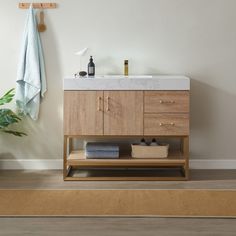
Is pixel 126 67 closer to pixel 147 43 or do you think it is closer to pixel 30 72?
pixel 147 43

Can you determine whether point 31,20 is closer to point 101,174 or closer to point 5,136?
point 5,136

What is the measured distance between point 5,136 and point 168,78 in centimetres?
171

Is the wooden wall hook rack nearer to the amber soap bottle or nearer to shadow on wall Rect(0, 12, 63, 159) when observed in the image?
shadow on wall Rect(0, 12, 63, 159)

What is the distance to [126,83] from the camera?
4.23 meters

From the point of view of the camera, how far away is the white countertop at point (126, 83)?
13.9 ft

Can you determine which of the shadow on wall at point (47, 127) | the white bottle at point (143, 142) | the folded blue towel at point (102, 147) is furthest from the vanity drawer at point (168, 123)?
the shadow on wall at point (47, 127)

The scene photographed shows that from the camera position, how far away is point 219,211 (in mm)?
3393

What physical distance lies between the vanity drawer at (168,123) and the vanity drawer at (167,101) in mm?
52

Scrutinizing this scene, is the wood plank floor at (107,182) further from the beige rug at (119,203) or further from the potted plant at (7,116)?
the potted plant at (7,116)

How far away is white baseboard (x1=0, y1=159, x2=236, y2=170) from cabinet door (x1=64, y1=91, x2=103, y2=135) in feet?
2.13

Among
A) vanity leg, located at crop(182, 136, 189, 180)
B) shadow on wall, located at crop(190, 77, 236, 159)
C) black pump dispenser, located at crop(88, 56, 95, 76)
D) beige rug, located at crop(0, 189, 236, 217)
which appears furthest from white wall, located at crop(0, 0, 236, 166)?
beige rug, located at crop(0, 189, 236, 217)

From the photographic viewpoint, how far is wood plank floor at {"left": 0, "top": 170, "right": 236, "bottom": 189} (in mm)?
4094

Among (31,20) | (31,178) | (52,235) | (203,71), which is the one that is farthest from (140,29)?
(52,235)

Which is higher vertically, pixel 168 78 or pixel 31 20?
pixel 31 20
